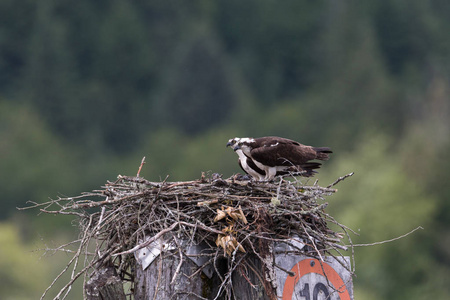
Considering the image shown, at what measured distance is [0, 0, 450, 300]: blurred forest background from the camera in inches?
2618

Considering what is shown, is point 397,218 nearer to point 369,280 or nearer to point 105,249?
point 369,280

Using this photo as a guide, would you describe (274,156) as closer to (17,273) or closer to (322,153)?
(322,153)

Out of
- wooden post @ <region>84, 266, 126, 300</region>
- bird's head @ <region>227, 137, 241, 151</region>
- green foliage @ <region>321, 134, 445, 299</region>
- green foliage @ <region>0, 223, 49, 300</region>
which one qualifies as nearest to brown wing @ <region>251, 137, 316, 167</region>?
bird's head @ <region>227, 137, 241, 151</region>

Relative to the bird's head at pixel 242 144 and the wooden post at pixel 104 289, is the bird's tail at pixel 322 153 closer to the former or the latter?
the bird's head at pixel 242 144

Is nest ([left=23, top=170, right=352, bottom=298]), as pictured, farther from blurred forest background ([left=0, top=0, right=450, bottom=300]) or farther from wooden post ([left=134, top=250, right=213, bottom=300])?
blurred forest background ([left=0, top=0, right=450, bottom=300])

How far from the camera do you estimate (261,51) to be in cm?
9669

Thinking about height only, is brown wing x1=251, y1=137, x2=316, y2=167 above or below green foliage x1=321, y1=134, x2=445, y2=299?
below

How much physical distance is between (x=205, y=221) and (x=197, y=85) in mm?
72399

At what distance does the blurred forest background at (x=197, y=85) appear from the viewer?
66.5 m

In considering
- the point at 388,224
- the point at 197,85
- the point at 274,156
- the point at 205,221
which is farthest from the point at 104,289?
the point at 197,85

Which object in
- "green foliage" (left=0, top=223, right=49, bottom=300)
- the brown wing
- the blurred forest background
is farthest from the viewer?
the blurred forest background

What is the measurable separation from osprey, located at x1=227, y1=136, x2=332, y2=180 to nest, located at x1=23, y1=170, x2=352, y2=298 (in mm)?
1688

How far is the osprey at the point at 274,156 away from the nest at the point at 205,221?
5.54 feet

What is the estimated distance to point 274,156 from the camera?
28.0 ft
